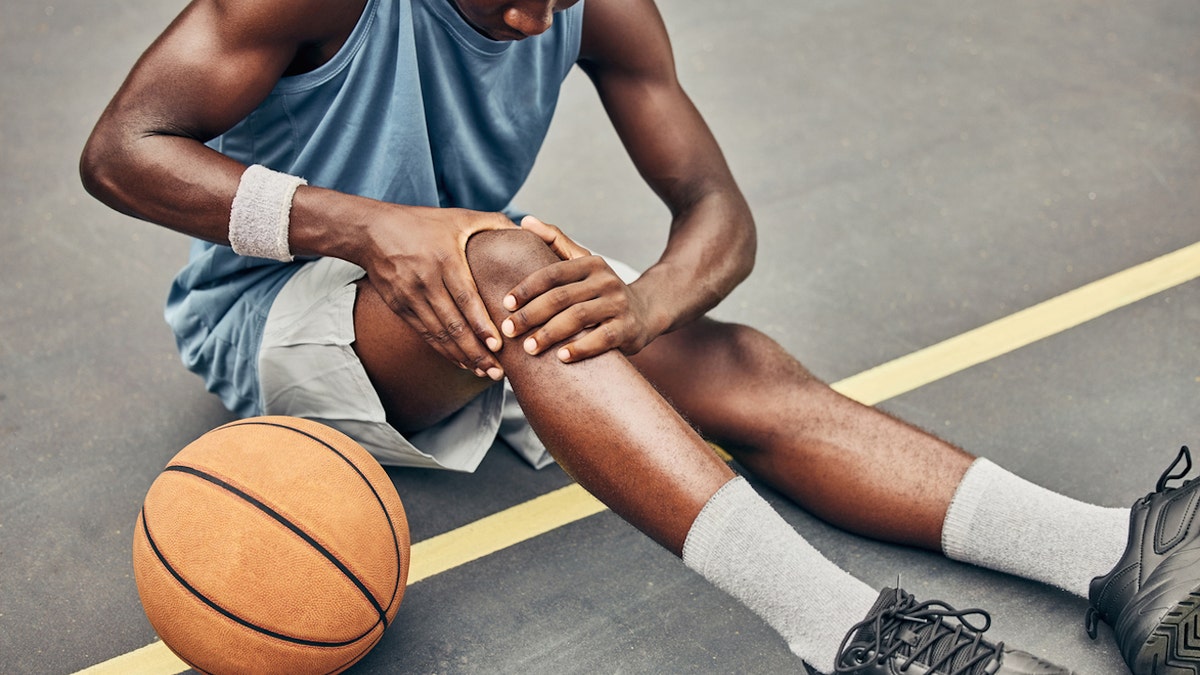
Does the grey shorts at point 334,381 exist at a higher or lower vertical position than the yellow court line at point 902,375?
higher

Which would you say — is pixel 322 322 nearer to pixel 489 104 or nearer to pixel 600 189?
pixel 489 104

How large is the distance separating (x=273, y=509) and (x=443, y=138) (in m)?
0.94

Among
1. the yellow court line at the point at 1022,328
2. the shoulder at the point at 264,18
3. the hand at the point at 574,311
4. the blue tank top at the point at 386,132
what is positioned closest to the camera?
the hand at the point at 574,311

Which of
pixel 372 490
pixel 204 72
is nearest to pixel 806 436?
pixel 372 490

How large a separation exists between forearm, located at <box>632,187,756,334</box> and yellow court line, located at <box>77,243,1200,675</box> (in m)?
0.57

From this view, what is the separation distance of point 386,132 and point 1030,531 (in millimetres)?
1548

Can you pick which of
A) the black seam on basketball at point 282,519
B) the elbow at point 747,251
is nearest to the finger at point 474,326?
the black seam on basketball at point 282,519

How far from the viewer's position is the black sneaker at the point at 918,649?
6.60 feet

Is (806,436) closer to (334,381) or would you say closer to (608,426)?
(608,426)

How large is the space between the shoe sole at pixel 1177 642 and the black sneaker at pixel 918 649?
8.9 inches

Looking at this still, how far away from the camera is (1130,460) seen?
2896 millimetres

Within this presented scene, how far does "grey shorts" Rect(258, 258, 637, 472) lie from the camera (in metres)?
2.48

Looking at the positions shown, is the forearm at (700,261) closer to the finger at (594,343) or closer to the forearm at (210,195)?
the finger at (594,343)

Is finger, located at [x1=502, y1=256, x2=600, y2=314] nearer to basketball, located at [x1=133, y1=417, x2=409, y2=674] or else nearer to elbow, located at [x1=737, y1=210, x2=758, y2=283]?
basketball, located at [x1=133, y1=417, x2=409, y2=674]
